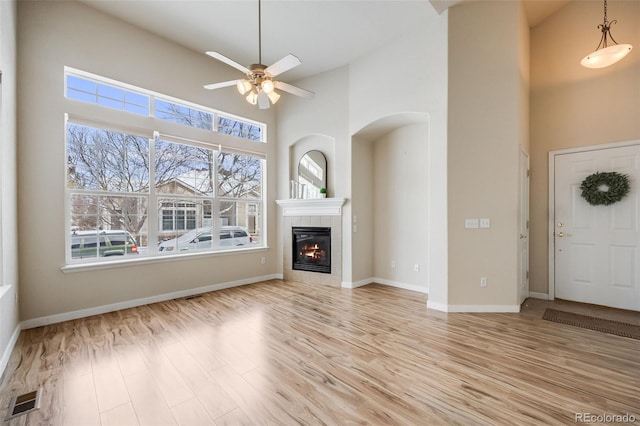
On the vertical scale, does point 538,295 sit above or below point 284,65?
below

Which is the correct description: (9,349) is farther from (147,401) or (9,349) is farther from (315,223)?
(315,223)

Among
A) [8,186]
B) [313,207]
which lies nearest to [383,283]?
[313,207]

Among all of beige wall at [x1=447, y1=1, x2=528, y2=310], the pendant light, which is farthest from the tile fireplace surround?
the pendant light

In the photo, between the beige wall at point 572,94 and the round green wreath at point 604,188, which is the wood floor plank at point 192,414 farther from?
the round green wreath at point 604,188

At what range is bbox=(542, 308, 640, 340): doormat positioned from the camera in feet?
9.69

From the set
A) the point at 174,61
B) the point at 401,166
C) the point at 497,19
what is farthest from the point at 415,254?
the point at 174,61

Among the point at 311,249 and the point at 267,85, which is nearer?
the point at 267,85

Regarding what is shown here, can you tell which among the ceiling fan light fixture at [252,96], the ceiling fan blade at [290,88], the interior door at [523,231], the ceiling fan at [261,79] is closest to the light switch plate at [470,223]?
the interior door at [523,231]

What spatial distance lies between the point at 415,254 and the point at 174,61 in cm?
501

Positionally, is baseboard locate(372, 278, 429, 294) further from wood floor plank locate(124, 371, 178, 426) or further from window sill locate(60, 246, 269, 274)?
wood floor plank locate(124, 371, 178, 426)

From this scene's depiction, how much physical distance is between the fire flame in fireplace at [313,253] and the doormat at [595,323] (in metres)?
3.30

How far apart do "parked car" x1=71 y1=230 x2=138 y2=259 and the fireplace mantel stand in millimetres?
2570

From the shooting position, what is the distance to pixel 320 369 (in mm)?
2283

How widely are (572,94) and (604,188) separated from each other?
1398 mm
